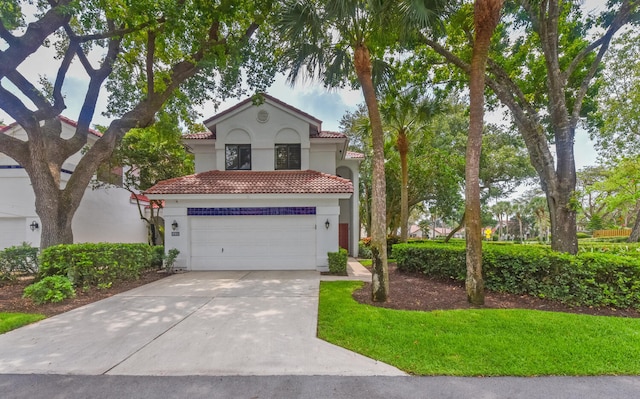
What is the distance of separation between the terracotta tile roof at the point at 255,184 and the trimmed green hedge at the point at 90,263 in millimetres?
2851

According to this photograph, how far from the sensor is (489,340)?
4508 mm

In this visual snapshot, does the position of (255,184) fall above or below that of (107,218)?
above

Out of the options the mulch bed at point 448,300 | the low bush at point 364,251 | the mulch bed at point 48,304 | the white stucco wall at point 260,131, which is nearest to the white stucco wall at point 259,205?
the mulch bed at point 48,304

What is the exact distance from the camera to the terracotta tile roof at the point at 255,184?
36.8 ft

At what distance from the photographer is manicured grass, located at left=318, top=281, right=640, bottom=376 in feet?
12.6

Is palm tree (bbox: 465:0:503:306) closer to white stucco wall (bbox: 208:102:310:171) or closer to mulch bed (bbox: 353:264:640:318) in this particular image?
mulch bed (bbox: 353:264:640:318)

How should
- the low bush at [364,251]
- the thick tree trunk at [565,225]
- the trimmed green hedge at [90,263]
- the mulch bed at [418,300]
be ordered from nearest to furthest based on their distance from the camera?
the mulch bed at [418,300] → the trimmed green hedge at [90,263] → the thick tree trunk at [565,225] → the low bush at [364,251]

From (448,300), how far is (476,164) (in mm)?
3247

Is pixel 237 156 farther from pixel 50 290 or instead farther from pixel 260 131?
pixel 50 290

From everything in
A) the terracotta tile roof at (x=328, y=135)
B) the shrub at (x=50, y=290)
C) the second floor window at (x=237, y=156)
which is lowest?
the shrub at (x=50, y=290)

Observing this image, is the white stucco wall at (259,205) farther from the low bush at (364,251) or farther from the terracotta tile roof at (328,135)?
the low bush at (364,251)

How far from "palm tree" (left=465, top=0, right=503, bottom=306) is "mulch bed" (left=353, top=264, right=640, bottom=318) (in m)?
0.53

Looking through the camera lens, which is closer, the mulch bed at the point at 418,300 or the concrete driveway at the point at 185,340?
the concrete driveway at the point at 185,340

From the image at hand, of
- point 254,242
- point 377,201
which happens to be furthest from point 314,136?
point 377,201
